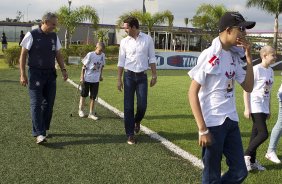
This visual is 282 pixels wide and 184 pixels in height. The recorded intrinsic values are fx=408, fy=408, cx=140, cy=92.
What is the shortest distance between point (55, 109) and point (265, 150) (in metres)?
5.28

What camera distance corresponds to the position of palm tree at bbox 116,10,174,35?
115ft

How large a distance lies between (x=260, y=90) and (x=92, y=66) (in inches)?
173

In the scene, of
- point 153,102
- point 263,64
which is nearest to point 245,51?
point 263,64

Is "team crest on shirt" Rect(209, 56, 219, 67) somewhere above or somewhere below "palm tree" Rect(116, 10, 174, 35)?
below

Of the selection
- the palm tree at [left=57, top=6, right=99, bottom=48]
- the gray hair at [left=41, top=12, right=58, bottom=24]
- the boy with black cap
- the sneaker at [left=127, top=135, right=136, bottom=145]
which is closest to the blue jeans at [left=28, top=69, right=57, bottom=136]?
the gray hair at [left=41, top=12, right=58, bottom=24]

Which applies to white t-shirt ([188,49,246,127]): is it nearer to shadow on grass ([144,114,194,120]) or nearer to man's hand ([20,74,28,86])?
man's hand ([20,74,28,86])

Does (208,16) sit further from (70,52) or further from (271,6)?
(70,52)

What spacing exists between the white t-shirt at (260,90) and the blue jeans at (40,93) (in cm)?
315

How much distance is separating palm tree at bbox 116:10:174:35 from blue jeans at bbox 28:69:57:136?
28268 mm

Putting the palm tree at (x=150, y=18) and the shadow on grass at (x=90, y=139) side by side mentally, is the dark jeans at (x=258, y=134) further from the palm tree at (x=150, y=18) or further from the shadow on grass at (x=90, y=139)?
the palm tree at (x=150, y=18)

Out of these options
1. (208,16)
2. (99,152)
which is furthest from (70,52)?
(99,152)

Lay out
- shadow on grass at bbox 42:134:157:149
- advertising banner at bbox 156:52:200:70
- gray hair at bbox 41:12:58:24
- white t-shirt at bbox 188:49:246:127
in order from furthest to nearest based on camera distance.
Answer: advertising banner at bbox 156:52:200:70 → shadow on grass at bbox 42:134:157:149 → gray hair at bbox 41:12:58:24 → white t-shirt at bbox 188:49:246:127

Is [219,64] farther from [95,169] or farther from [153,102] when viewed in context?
[153,102]

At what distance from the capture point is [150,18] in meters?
35.0
